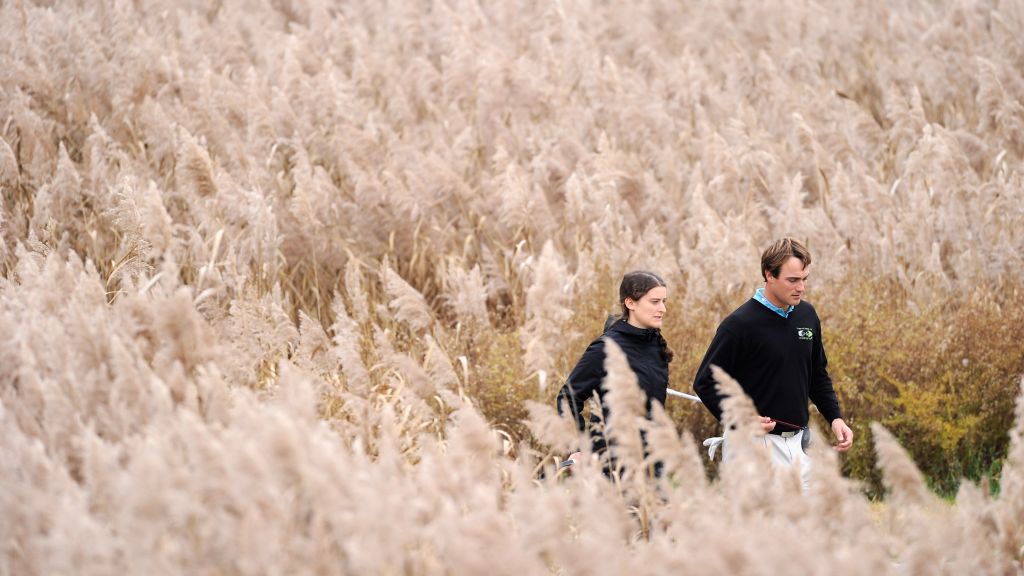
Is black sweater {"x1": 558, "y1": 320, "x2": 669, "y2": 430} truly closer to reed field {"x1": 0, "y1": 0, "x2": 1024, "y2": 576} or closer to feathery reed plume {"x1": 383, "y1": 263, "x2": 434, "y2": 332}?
reed field {"x1": 0, "y1": 0, "x2": 1024, "y2": 576}

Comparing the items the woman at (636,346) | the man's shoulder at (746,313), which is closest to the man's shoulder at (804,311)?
the man's shoulder at (746,313)

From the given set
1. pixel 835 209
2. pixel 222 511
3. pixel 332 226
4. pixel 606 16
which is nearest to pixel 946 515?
pixel 222 511

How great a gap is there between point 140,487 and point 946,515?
8.14ft

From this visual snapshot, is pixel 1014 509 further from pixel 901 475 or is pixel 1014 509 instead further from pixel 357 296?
pixel 357 296

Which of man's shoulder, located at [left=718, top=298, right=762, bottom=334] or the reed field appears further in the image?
man's shoulder, located at [left=718, top=298, right=762, bottom=334]

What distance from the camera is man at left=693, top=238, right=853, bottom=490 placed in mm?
4945

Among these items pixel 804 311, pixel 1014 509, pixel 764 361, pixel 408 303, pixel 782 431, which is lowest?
pixel 408 303

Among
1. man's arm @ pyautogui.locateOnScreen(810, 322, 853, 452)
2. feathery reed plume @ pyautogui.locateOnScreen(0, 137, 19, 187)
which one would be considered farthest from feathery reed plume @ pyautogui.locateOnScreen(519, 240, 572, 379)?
feathery reed plume @ pyautogui.locateOnScreen(0, 137, 19, 187)

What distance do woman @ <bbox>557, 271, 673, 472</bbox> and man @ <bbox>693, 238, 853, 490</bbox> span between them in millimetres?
228

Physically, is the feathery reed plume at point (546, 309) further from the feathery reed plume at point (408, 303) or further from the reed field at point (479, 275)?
the feathery reed plume at point (408, 303)

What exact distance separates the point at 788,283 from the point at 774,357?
36 cm

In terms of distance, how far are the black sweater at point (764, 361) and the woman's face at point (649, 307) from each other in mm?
337

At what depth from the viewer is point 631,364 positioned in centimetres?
486

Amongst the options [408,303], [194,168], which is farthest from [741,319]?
[194,168]
